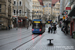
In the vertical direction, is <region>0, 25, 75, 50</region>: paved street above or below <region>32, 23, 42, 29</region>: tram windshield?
below

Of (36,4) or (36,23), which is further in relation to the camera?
(36,4)

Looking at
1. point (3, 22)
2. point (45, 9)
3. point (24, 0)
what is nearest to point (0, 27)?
point (3, 22)

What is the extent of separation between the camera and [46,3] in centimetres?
13112

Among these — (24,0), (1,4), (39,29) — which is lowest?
(39,29)

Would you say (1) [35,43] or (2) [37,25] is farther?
(2) [37,25]

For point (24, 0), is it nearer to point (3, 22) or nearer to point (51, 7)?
point (3, 22)

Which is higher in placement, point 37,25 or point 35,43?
point 37,25

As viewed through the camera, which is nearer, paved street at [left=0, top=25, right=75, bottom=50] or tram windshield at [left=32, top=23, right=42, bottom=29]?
paved street at [left=0, top=25, right=75, bottom=50]

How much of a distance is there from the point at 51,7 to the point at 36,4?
20034 mm

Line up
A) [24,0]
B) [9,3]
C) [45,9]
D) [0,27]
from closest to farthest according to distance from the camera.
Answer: [0,27] < [9,3] < [24,0] < [45,9]

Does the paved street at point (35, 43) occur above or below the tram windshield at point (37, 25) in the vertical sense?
below

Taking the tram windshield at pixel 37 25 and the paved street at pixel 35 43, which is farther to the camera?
the tram windshield at pixel 37 25

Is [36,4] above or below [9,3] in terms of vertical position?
above

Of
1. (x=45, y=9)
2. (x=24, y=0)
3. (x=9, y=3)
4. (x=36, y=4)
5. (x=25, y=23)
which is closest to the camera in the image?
(x=9, y=3)
